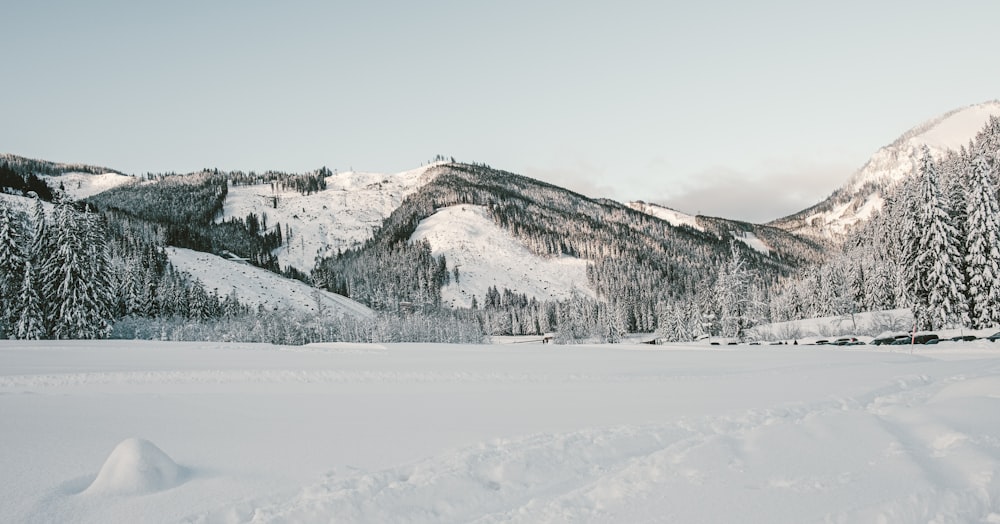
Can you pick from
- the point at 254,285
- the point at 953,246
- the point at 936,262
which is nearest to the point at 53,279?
the point at 936,262

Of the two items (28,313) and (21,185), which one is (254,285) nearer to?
(21,185)

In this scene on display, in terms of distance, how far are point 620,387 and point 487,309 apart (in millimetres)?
160323

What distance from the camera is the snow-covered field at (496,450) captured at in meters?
6.80

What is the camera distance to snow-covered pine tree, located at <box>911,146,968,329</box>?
39.3 meters

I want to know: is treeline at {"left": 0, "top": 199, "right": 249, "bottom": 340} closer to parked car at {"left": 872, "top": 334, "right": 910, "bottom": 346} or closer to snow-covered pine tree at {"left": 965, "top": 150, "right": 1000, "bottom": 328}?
parked car at {"left": 872, "top": 334, "right": 910, "bottom": 346}

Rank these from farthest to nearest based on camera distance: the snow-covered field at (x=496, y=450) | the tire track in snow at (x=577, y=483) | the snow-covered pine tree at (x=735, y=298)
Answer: the snow-covered pine tree at (x=735, y=298) → the snow-covered field at (x=496, y=450) → the tire track in snow at (x=577, y=483)

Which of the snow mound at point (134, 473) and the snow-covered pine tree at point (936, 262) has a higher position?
the snow-covered pine tree at point (936, 262)

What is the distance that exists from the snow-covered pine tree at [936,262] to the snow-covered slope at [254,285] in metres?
107

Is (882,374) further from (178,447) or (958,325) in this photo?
(958,325)

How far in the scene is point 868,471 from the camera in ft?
26.6

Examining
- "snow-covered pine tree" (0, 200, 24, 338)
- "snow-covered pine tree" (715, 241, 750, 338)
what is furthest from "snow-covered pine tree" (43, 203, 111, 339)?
"snow-covered pine tree" (715, 241, 750, 338)

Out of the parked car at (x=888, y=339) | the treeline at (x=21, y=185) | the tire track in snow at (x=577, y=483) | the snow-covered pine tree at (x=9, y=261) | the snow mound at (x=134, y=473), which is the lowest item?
the parked car at (x=888, y=339)

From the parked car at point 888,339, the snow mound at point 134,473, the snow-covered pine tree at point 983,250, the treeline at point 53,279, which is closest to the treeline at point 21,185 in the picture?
the treeline at point 53,279

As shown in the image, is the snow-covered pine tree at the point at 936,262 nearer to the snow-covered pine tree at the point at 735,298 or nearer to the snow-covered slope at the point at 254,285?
the snow-covered pine tree at the point at 735,298
